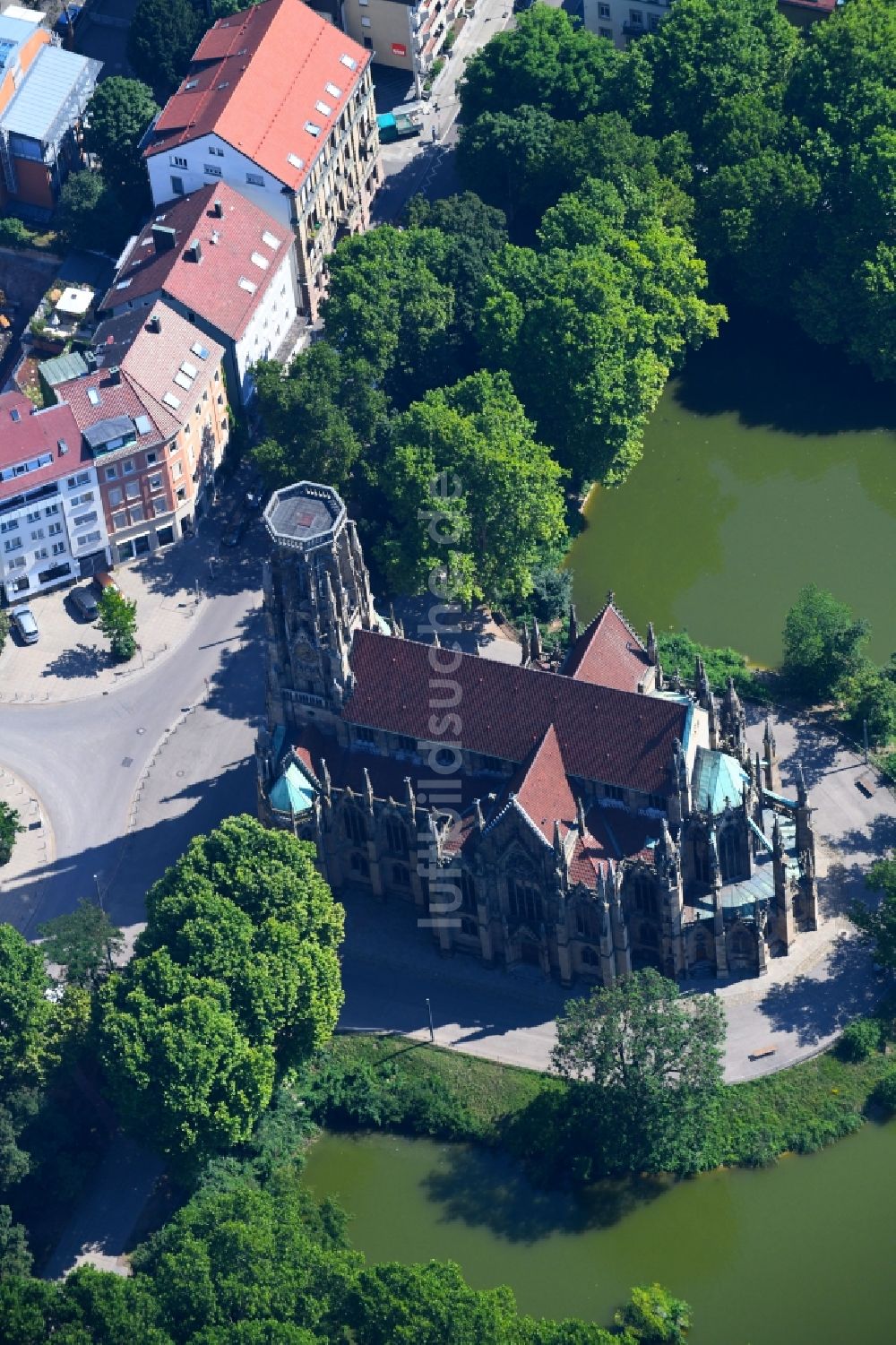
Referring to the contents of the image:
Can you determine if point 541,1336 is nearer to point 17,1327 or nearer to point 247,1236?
point 247,1236

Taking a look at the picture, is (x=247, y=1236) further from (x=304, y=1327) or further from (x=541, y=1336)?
(x=541, y=1336)

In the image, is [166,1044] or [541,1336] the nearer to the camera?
[541,1336]

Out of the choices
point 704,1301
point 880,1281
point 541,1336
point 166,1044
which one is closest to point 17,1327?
point 166,1044

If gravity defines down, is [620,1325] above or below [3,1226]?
above

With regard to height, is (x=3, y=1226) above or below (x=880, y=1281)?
below

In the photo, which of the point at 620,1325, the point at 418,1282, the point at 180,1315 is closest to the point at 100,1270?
the point at 180,1315

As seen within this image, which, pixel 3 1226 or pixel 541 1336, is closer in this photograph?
pixel 541 1336

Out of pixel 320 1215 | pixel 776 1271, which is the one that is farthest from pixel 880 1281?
pixel 320 1215
